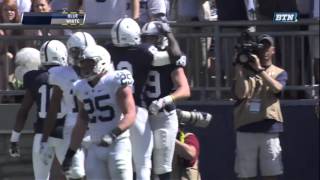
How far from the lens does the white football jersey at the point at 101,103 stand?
1078cm

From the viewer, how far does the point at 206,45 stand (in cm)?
1354

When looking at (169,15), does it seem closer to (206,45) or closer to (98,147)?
(206,45)

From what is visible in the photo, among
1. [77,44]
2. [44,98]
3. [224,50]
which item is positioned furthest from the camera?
[224,50]

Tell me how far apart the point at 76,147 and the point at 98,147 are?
298 mm

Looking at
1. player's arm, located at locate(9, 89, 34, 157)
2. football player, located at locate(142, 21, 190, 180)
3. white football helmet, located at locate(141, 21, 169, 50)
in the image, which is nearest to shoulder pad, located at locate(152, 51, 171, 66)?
football player, located at locate(142, 21, 190, 180)

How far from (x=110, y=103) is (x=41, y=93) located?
1589 millimetres

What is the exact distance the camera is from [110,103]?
10.8 meters

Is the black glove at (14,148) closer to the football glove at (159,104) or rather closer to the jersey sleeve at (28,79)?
the jersey sleeve at (28,79)

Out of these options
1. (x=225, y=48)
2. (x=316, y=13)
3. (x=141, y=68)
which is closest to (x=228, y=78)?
(x=225, y=48)

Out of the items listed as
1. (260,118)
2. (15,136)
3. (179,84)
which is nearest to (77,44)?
(179,84)

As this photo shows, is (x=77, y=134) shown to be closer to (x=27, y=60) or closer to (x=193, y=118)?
(x=193, y=118)

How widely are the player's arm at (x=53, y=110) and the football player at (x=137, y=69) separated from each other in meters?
0.84

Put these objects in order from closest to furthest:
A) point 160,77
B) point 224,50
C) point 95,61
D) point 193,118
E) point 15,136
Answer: point 95,61 < point 160,77 < point 193,118 < point 15,136 < point 224,50

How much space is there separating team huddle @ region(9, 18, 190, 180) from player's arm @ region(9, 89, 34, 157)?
1 cm
